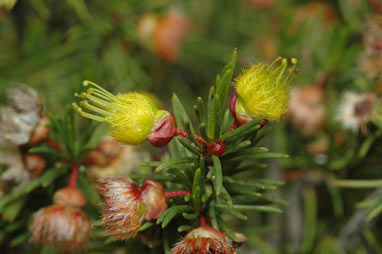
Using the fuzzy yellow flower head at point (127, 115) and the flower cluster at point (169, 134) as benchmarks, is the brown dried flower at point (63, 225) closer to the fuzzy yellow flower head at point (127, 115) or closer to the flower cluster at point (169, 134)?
the flower cluster at point (169, 134)

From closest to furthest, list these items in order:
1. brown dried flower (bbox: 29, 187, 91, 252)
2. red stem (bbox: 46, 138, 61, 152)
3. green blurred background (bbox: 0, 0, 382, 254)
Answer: brown dried flower (bbox: 29, 187, 91, 252) → red stem (bbox: 46, 138, 61, 152) → green blurred background (bbox: 0, 0, 382, 254)

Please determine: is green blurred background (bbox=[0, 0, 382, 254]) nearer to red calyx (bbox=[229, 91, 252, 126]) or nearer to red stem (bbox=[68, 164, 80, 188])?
red stem (bbox=[68, 164, 80, 188])

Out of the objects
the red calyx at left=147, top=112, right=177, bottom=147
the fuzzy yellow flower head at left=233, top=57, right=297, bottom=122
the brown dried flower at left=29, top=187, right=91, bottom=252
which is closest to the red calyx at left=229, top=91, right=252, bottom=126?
the fuzzy yellow flower head at left=233, top=57, right=297, bottom=122

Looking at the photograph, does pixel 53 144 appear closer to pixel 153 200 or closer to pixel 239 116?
pixel 153 200

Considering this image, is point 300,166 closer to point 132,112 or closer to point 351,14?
point 351,14

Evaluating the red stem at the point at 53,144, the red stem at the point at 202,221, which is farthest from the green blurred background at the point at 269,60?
the red stem at the point at 202,221
